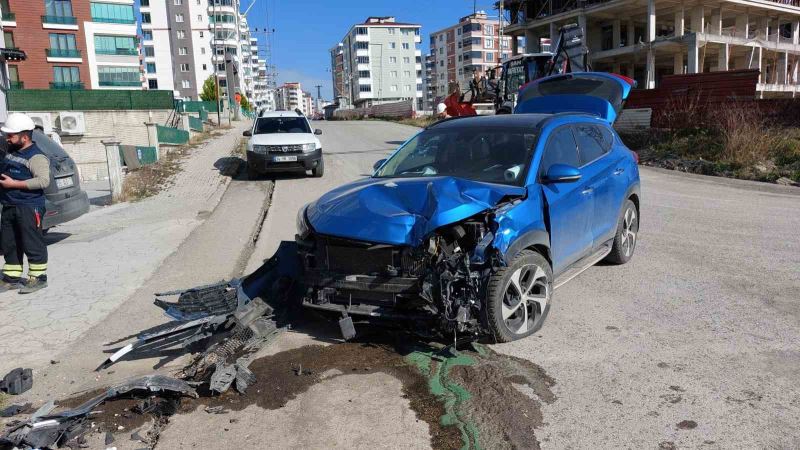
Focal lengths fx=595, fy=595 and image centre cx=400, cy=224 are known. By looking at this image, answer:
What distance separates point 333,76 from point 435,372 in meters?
191

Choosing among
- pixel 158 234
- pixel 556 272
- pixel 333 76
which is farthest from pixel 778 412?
pixel 333 76

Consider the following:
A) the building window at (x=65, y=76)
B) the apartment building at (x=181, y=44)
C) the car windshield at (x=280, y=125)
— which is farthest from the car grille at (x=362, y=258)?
the apartment building at (x=181, y=44)

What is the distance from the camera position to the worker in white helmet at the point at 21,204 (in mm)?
6371

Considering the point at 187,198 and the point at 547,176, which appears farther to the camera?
the point at 187,198

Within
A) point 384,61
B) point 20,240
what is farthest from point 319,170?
point 384,61

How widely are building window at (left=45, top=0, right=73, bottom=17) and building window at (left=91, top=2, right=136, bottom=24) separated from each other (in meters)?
2.40

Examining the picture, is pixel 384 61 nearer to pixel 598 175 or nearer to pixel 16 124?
pixel 16 124

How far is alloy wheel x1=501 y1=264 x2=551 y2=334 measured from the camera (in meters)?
4.40

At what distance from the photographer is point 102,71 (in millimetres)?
62250

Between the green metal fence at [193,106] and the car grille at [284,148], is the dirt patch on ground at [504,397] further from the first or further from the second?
the green metal fence at [193,106]

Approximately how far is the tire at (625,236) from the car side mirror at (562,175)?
176 centimetres

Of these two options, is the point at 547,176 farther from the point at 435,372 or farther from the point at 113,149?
the point at 113,149

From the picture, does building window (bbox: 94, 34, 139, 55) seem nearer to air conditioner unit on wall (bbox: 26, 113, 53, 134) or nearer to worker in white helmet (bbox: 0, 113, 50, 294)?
air conditioner unit on wall (bbox: 26, 113, 53, 134)

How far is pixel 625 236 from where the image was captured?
6.59 m
